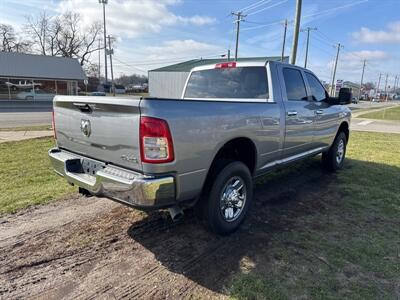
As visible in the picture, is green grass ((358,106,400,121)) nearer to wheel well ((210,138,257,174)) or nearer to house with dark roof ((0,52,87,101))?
wheel well ((210,138,257,174))

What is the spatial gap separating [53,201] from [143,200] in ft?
8.19

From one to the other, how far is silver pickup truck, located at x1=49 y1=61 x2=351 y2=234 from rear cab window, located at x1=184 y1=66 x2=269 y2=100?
0.01 metres

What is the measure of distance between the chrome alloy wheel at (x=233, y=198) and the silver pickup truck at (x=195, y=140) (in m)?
0.01

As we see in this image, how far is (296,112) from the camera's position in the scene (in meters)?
4.45

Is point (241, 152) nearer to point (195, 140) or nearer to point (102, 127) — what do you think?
point (195, 140)

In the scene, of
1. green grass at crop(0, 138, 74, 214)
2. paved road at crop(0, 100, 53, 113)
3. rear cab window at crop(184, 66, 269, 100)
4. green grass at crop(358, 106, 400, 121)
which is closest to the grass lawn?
rear cab window at crop(184, 66, 269, 100)

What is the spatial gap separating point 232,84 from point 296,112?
1030 mm

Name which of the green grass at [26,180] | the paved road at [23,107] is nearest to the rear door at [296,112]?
the green grass at [26,180]

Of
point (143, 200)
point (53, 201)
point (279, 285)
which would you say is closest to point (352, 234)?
point (279, 285)

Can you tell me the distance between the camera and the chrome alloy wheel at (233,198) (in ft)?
11.3

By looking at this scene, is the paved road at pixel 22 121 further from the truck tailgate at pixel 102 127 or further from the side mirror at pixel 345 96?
the side mirror at pixel 345 96

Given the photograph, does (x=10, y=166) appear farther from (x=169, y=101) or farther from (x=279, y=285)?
(x=279, y=285)

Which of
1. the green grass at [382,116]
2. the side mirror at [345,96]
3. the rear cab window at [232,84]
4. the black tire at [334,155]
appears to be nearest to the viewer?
the rear cab window at [232,84]

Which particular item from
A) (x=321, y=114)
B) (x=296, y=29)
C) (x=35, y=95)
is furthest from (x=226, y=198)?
(x=35, y=95)
